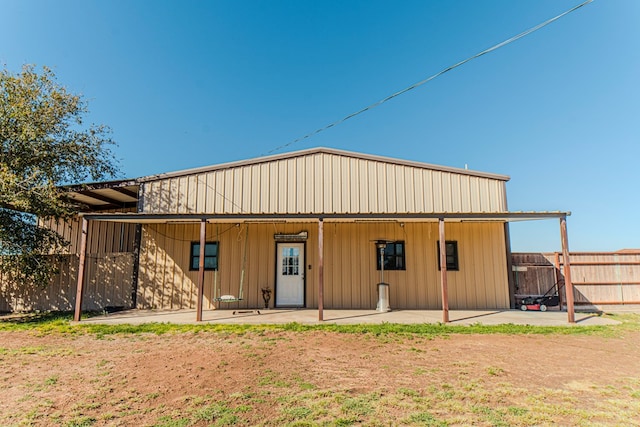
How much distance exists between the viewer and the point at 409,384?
3910 millimetres

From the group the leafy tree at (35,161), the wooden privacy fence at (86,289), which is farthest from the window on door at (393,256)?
the leafy tree at (35,161)

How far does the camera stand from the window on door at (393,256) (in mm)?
10000

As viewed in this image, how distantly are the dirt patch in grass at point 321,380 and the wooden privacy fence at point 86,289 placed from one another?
4072 mm

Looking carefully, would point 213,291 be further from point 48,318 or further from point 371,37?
point 371,37

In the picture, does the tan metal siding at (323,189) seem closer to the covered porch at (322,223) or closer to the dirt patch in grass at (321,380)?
the covered porch at (322,223)

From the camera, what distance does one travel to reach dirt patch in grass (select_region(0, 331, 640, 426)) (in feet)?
10.1

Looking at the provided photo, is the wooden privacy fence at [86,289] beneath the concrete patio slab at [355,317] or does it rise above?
above

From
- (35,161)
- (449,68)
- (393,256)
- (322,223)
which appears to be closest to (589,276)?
(393,256)

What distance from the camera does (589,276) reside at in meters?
10.0

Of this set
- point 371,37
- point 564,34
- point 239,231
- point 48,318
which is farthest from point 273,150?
point 564,34

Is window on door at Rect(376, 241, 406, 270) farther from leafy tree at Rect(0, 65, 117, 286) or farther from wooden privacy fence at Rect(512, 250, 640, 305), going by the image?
leafy tree at Rect(0, 65, 117, 286)

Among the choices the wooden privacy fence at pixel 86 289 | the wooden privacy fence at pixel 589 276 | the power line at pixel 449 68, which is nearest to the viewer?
the power line at pixel 449 68

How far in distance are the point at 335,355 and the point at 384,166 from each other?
246 inches

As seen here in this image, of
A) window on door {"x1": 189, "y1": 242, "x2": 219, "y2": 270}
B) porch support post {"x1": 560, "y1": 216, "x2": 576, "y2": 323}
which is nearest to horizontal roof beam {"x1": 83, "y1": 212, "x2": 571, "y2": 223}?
porch support post {"x1": 560, "y1": 216, "x2": 576, "y2": 323}
